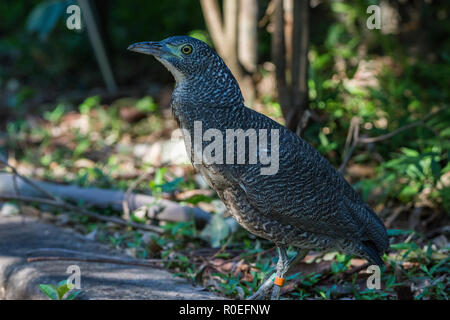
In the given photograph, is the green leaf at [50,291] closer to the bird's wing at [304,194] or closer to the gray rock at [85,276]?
the gray rock at [85,276]

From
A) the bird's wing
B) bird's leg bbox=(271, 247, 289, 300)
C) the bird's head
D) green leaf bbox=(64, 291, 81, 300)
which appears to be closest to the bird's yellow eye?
the bird's head

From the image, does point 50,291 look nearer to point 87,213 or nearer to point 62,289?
point 62,289

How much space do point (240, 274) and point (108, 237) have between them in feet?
4.17

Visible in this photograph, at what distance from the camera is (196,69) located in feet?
10.3

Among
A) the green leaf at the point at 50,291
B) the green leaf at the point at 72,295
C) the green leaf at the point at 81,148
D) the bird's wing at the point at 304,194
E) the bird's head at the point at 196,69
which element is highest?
the bird's head at the point at 196,69

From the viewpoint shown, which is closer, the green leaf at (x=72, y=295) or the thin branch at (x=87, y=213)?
the green leaf at (x=72, y=295)

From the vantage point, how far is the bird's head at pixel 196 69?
3.09 meters

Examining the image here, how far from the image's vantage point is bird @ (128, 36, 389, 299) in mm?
3135

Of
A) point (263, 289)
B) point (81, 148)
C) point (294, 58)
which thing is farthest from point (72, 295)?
point (81, 148)

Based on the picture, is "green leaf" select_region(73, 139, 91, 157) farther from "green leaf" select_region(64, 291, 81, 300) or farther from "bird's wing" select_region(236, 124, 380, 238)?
"bird's wing" select_region(236, 124, 380, 238)

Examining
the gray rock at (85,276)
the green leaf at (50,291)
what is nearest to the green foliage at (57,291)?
the green leaf at (50,291)

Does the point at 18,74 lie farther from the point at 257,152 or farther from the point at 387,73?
the point at 257,152

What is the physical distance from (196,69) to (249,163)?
613mm

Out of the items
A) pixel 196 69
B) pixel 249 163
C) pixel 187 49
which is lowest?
pixel 249 163
